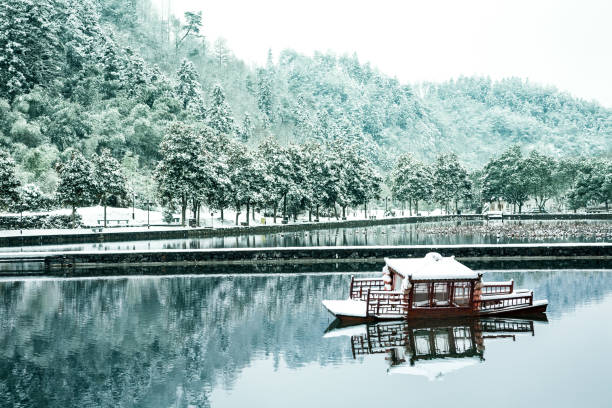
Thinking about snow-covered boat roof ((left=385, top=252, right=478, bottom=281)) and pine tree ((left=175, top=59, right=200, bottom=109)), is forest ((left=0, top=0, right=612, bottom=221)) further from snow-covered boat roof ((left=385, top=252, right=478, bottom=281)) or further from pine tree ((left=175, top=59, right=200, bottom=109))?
snow-covered boat roof ((left=385, top=252, right=478, bottom=281))

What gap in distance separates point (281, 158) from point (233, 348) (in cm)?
6471

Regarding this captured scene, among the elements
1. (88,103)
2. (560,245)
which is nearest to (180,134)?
(560,245)

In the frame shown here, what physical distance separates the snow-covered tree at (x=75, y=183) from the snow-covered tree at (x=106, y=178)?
1.15m

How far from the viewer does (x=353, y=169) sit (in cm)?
10081

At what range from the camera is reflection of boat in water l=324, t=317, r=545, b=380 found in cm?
1830

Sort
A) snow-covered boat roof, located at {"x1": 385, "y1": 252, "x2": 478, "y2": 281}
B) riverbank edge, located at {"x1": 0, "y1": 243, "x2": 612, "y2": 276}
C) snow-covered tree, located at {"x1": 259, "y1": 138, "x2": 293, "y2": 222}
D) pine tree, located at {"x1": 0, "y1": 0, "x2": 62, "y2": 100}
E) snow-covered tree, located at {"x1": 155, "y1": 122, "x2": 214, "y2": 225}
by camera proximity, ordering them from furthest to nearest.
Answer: pine tree, located at {"x1": 0, "y1": 0, "x2": 62, "y2": 100} < snow-covered tree, located at {"x1": 259, "y1": 138, "x2": 293, "y2": 222} < snow-covered tree, located at {"x1": 155, "y1": 122, "x2": 214, "y2": 225} < riverbank edge, located at {"x1": 0, "y1": 243, "x2": 612, "y2": 276} < snow-covered boat roof, located at {"x1": 385, "y1": 252, "x2": 478, "y2": 281}

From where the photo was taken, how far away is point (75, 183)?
67750mm

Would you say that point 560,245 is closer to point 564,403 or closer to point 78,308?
point 564,403

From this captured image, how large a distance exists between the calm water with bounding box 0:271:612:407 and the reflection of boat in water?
0.20 ft

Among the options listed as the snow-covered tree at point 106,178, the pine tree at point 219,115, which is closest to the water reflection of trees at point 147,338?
the snow-covered tree at point 106,178

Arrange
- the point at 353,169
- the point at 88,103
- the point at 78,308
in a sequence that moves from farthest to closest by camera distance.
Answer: the point at 88,103 < the point at 353,169 < the point at 78,308

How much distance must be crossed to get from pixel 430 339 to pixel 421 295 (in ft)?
9.80

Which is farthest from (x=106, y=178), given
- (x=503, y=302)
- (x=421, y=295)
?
(x=503, y=302)

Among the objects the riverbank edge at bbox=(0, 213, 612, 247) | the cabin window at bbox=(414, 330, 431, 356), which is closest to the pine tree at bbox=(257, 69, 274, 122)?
the riverbank edge at bbox=(0, 213, 612, 247)
